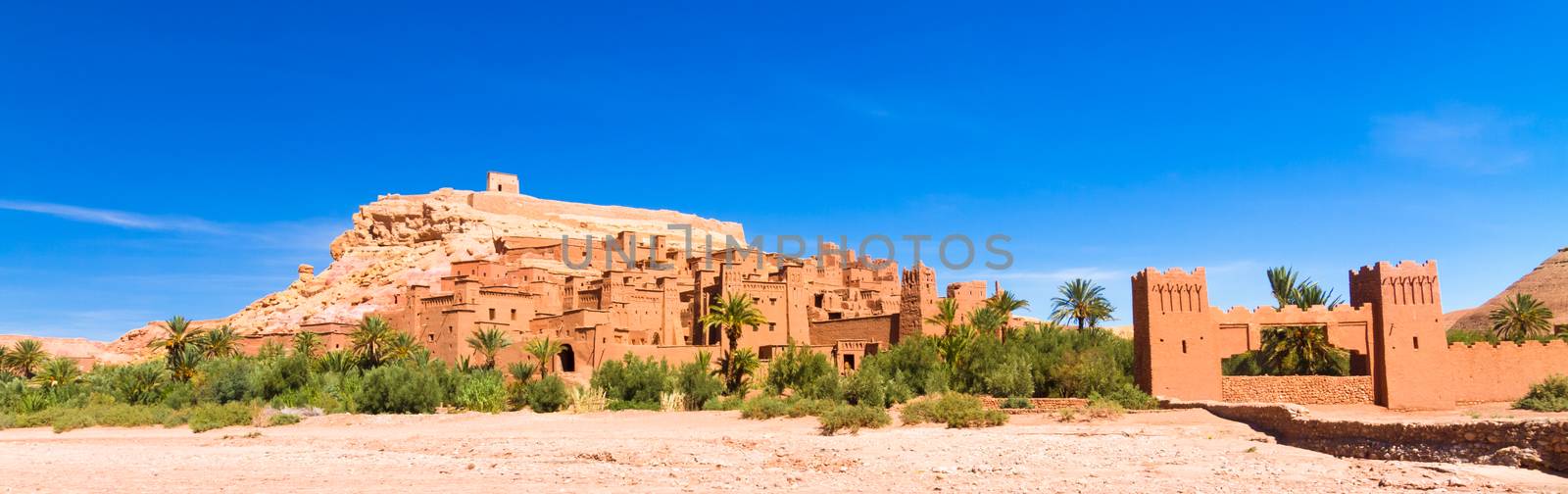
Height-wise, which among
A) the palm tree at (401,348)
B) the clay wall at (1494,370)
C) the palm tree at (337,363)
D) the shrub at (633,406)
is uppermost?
the palm tree at (401,348)

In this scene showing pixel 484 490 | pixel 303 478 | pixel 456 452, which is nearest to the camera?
Result: pixel 484 490

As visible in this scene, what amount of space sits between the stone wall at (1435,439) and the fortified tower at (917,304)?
76.0ft

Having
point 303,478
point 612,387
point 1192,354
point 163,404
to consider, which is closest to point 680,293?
point 612,387

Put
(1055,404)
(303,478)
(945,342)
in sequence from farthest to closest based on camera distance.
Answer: (945,342) → (1055,404) → (303,478)

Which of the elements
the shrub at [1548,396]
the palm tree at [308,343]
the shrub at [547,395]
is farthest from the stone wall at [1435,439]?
the palm tree at [308,343]

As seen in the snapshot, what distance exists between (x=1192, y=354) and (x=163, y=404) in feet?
98.5

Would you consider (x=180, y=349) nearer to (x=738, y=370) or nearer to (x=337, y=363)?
(x=337, y=363)

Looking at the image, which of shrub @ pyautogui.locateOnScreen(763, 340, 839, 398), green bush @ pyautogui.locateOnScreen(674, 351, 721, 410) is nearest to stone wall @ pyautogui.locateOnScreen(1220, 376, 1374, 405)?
shrub @ pyautogui.locateOnScreen(763, 340, 839, 398)

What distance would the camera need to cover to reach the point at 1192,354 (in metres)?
27.0

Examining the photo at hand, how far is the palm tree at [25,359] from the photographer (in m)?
44.3

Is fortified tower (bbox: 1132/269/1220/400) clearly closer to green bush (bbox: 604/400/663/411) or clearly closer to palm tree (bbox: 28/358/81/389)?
green bush (bbox: 604/400/663/411)

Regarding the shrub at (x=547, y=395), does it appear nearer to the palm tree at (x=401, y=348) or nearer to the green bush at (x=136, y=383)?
the palm tree at (x=401, y=348)

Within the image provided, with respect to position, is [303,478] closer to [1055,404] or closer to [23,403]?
[1055,404]

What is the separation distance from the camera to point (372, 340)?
4150 cm
